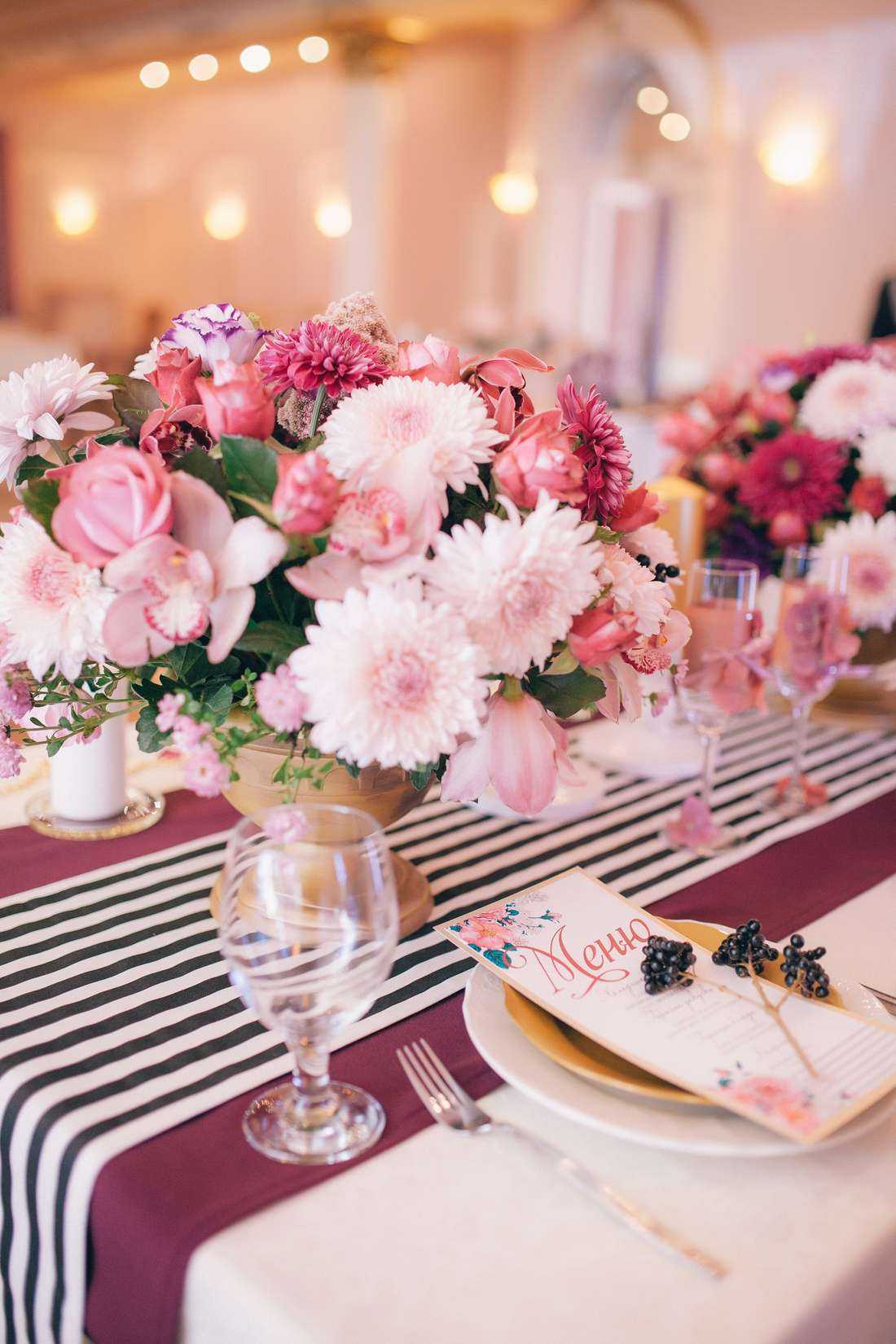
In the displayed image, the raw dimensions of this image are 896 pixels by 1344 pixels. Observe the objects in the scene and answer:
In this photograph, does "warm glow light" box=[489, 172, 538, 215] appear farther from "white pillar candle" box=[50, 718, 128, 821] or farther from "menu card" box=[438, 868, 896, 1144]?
"menu card" box=[438, 868, 896, 1144]

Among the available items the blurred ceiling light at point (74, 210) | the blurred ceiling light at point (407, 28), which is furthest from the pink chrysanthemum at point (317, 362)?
the blurred ceiling light at point (74, 210)

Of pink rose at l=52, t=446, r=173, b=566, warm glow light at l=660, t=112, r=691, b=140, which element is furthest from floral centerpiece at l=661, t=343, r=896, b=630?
warm glow light at l=660, t=112, r=691, b=140

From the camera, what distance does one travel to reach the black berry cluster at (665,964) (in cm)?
77

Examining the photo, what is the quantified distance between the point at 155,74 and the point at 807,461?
9.82m

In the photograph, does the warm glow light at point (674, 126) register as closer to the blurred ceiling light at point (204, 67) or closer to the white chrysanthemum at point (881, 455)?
the blurred ceiling light at point (204, 67)

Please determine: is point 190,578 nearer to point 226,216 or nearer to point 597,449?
point 597,449

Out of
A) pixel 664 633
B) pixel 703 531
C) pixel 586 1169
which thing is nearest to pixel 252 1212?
pixel 586 1169

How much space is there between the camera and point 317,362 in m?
0.77

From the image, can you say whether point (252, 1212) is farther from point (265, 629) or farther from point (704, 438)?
point (704, 438)

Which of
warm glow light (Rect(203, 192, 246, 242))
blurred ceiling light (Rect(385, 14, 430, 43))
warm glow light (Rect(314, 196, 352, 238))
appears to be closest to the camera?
blurred ceiling light (Rect(385, 14, 430, 43))

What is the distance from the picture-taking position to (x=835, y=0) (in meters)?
5.92

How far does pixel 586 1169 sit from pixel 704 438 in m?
1.19

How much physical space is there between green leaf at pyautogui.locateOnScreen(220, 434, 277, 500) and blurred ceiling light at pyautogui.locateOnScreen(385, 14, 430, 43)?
7593mm

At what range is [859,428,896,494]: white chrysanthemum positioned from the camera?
1.46 metres
